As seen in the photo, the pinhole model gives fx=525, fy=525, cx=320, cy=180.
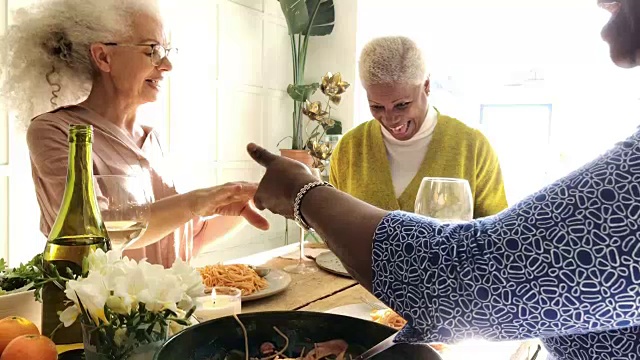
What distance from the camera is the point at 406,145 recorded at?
7.46ft

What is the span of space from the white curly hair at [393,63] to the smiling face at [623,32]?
1.42 m

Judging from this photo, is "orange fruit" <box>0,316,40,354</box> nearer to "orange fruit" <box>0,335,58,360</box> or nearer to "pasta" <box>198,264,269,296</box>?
"orange fruit" <box>0,335,58,360</box>

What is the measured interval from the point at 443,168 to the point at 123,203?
5.15 feet

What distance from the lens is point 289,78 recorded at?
451cm

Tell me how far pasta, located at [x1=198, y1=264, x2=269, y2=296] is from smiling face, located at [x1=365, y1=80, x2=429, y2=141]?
3.35 ft

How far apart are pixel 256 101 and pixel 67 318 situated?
3690mm

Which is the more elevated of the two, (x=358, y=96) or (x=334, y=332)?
(x=358, y=96)

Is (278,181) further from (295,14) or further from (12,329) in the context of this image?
(295,14)

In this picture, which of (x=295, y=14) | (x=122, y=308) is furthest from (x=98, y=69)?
(x=295, y=14)

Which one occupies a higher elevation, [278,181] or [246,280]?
[278,181]

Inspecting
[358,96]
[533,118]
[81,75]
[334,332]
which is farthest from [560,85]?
[334,332]

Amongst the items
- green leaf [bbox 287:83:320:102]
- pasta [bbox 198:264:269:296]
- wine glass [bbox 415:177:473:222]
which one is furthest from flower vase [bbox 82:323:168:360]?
green leaf [bbox 287:83:320:102]

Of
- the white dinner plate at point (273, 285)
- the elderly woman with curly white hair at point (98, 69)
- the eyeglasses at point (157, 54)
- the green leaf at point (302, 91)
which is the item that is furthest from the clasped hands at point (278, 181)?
the green leaf at point (302, 91)

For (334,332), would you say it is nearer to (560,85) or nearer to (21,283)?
(21,283)
